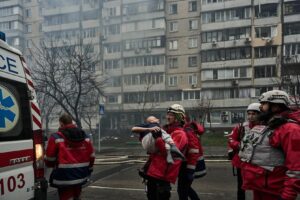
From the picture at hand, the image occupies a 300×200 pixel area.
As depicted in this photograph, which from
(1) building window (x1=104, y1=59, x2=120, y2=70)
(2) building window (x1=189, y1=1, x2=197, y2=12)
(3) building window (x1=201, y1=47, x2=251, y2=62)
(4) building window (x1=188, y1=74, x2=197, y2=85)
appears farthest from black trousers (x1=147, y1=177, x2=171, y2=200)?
(1) building window (x1=104, y1=59, x2=120, y2=70)

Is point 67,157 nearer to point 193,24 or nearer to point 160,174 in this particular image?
point 160,174

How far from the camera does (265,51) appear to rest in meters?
41.3

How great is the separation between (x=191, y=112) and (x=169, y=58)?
8071 mm

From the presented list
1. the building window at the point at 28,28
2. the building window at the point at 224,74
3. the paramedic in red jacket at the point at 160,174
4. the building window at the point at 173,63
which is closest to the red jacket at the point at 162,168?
the paramedic in red jacket at the point at 160,174

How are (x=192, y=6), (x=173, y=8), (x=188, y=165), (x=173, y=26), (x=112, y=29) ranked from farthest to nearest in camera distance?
(x=112, y=29), (x=173, y=8), (x=173, y=26), (x=192, y=6), (x=188, y=165)

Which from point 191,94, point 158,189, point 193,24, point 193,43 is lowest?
point 158,189

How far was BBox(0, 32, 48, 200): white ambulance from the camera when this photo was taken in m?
3.36

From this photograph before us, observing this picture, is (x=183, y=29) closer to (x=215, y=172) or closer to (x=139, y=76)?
(x=139, y=76)

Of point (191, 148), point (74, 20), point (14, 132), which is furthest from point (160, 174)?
point (74, 20)

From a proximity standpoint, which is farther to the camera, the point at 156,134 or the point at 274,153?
the point at 156,134

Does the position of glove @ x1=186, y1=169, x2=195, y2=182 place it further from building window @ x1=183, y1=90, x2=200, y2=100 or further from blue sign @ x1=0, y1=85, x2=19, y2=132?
building window @ x1=183, y1=90, x2=200, y2=100

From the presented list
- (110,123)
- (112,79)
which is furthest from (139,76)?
(110,123)

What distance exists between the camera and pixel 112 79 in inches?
1898

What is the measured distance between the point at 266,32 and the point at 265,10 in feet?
8.23
